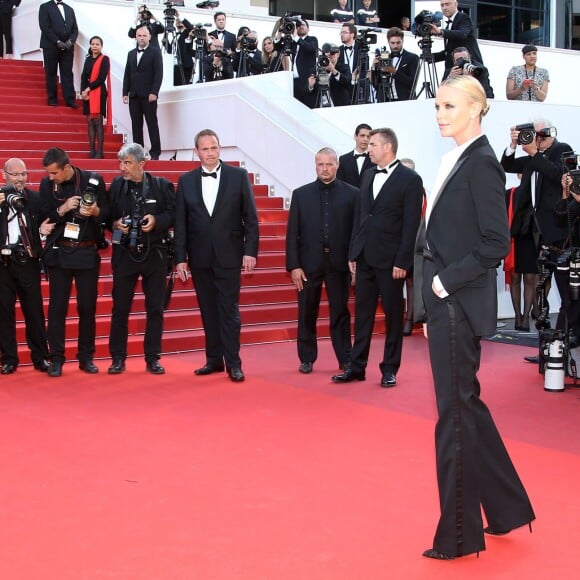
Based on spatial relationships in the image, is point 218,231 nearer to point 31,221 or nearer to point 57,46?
point 31,221

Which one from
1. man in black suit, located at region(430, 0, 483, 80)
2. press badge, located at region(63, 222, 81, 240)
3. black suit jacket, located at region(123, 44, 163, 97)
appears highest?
man in black suit, located at region(430, 0, 483, 80)

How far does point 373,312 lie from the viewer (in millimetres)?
7449

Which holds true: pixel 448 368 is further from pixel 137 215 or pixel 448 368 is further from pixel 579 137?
pixel 579 137

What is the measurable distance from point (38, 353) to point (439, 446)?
4.80 meters

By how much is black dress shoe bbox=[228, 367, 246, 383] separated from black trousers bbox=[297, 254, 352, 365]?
63cm

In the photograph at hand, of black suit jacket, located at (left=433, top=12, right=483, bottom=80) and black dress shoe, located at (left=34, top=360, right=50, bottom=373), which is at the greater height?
black suit jacket, located at (left=433, top=12, right=483, bottom=80)

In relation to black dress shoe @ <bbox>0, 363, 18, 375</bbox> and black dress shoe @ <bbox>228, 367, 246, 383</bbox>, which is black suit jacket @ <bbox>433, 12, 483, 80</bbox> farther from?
black dress shoe @ <bbox>0, 363, 18, 375</bbox>

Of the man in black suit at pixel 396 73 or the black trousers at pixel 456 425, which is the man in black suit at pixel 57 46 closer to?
the man in black suit at pixel 396 73

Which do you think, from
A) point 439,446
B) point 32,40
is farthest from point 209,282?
point 32,40

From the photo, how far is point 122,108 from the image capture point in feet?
46.1

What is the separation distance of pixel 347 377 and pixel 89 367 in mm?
1998

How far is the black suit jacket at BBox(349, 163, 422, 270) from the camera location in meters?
7.16

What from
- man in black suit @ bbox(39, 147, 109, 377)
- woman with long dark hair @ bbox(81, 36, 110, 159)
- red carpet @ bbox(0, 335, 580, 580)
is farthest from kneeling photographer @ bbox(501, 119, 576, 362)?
woman with long dark hair @ bbox(81, 36, 110, 159)

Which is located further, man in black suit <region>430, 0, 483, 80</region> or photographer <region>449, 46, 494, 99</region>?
man in black suit <region>430, 0, 483, 80</region>
